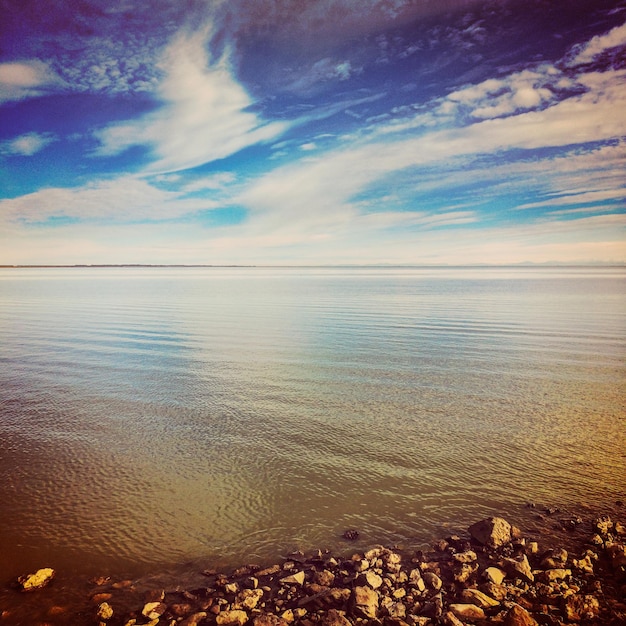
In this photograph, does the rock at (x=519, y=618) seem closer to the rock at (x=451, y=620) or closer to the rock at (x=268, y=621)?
the rock at (x=451, y=620)

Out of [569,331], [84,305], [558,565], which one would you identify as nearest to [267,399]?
[558,565]

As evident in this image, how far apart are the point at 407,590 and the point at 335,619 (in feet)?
3.56

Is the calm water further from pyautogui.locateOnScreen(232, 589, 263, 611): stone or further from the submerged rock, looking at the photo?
pyautogui.locateOnScreen(232, 589, 263, 611): stone

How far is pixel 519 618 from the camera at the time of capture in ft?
15.0

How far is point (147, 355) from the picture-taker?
60.3 feet

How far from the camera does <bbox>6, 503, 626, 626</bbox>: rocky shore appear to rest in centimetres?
470

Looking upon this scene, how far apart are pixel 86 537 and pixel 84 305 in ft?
130

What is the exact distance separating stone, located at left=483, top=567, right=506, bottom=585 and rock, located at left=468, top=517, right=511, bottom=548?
532 mm

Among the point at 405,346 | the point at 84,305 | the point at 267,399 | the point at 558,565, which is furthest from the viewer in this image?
the point at 84,305

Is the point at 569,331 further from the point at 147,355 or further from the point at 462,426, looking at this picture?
the point at 147,355

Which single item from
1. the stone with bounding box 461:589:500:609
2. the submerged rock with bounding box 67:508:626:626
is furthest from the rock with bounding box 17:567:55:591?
the stone with bounding box 461:589:500:609

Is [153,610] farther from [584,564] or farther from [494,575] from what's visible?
[584,564]

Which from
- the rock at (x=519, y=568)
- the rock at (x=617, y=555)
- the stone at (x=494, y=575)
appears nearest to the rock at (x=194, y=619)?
the stone at (x=494, y=575)

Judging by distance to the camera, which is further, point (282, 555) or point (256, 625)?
point (282, 555)
